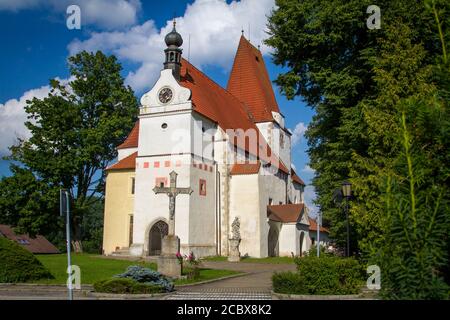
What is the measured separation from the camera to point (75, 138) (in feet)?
108

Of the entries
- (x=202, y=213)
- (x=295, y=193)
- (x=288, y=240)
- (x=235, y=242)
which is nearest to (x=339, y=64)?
(x=235, y=242)

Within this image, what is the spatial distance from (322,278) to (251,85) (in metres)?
33.2

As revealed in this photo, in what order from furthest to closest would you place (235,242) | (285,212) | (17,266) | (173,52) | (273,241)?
(285,212), (273,241), (173,52), (235,242), (17,266)

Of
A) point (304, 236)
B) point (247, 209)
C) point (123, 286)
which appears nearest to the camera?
point (123, 286)

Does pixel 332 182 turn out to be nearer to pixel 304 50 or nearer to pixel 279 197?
pixel 304 50

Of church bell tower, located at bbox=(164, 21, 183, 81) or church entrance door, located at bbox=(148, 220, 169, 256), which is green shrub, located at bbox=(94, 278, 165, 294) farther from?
church bell tower, located at bbox=(164, 21, 183, 81)

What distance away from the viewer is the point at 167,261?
16.0m

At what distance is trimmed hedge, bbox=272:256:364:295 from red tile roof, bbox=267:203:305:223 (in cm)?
2246

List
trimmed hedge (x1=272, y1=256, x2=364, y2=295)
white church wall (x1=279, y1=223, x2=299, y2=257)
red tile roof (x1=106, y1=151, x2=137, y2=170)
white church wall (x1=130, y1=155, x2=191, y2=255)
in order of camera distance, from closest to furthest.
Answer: trimmed hedge (x1=272, y1=256, x2=364, y2=295) < white church wall (x1=130, y1=155, x2=191, y2=255) < red tile roof (x1=106, y1=151, x2=137, y2=170) < white church wall (x1=279, y1=223, x2=299, y2=257)

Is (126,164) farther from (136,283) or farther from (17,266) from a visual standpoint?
(136,283)

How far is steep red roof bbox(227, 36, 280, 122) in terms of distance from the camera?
4166 centimetres

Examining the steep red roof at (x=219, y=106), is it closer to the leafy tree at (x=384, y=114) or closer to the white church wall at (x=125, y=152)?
the white church wall at (x=125, y=152)

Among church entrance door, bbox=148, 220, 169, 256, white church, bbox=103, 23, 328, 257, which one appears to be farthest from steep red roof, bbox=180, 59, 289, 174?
church entrance door, bbox=148, 220, 169, 256

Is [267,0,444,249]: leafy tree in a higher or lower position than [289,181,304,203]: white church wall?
higher
